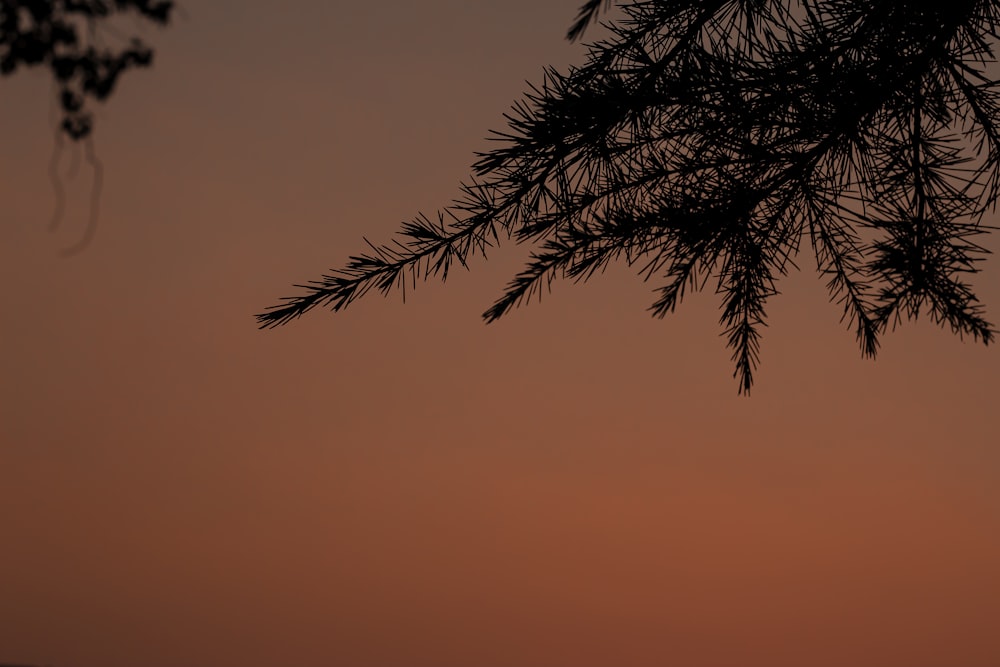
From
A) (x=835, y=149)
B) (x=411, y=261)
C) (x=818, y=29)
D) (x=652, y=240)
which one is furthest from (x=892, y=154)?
(x=411, y=261)

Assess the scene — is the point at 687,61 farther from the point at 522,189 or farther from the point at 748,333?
the point at 748,333

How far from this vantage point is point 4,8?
1420mm

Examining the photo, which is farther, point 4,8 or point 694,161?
point 694,161

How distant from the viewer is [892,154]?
10.4ft

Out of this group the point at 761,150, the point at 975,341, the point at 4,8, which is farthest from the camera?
the point at 975,341

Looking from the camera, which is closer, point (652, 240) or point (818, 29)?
point (652, 240)

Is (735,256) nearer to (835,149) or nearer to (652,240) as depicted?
(652,240)

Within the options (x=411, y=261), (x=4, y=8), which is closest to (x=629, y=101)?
(x=411, y=261)

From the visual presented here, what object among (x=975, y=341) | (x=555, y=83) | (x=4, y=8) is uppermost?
(x=555, y=83)

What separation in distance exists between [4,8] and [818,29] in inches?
97.6

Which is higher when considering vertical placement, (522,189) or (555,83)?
(555,83)

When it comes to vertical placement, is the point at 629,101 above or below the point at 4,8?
above

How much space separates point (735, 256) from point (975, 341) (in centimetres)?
83

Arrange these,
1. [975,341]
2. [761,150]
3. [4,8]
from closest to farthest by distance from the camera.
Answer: [4,8] → [761,150] → [975,341]
